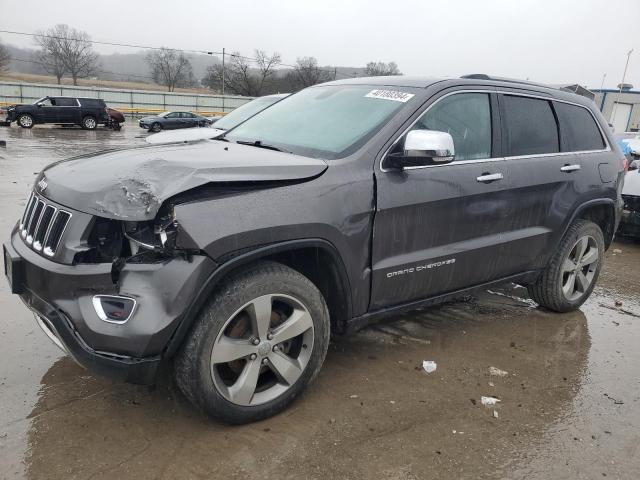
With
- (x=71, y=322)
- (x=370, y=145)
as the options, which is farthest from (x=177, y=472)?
(x=370, y=145)

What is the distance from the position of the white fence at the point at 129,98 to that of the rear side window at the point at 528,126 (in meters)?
40.1

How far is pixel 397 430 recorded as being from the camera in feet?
8.95

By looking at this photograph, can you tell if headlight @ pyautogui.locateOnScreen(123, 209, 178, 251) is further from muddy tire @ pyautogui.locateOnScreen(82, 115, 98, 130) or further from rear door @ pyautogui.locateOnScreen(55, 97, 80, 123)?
muddy tire @ pyautogui.locateOnScreen(82, 115, 98, 130)

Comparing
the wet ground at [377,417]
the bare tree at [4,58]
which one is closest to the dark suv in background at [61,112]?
the wet ground at [377,417]

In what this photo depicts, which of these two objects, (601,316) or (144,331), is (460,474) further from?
(601,316)

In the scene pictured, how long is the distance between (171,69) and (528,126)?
3362 inches

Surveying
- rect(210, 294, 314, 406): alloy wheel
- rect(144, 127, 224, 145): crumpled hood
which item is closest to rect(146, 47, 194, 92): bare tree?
rect(144, 127, 224, 145): crumpled hood

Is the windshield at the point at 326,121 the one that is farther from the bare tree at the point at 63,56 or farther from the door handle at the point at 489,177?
the bare tree at the point at 63,56

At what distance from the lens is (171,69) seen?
81.2 metres

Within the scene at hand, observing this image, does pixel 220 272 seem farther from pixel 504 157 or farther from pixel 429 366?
pixel 504 157

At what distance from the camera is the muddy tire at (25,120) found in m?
24.8

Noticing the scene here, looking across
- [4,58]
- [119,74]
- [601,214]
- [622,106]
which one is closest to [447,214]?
[601,214]

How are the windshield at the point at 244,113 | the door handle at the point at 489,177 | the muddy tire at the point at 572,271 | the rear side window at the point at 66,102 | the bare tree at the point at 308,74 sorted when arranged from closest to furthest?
1. the door handle at the point at 489,177
2. the muddy tire at the point at 572,271
3. the windshield at the point at 244,113
4. the rear side window at the point at 66,102
5. the bare tree at the point at 308,74

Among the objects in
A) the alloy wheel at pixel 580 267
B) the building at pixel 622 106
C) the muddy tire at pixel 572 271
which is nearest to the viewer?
the muddy tire at pixel 572 271
